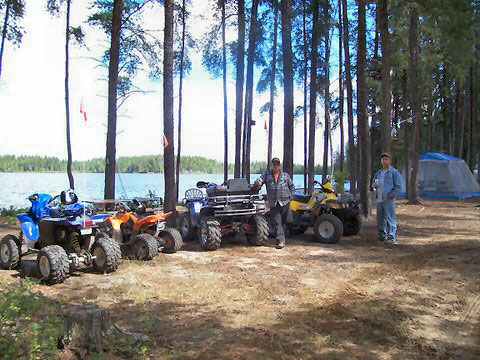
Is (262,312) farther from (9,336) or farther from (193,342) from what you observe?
(9,336)

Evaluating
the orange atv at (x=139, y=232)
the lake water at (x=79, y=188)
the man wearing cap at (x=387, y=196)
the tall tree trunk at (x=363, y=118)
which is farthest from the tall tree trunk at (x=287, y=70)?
the orange atv at (x=139, y=232)

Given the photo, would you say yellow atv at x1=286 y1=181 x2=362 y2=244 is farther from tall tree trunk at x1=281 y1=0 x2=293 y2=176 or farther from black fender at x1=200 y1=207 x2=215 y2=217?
tall tree trunk at x1=281 y1=0 x2=293 y2=176

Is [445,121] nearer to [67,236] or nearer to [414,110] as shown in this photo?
[414,110]

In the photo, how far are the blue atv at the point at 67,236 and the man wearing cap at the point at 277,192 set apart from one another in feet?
10.5

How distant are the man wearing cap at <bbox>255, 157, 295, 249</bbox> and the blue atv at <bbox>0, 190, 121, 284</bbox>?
319 cm

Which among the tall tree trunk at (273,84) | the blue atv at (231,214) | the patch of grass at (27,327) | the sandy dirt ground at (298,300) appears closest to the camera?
the patch of grass at (27,327)

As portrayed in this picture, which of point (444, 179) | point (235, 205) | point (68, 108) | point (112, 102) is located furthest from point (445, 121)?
point (235, 205)

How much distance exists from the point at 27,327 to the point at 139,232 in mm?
3646

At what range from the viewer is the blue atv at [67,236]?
6.12m

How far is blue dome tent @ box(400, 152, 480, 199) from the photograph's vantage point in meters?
19.6

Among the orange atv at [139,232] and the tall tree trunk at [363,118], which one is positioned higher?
the tall tree trunk at [363,118]

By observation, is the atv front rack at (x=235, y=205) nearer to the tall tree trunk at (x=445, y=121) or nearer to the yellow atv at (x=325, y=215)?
the yellow atv at (x=325, y=215)

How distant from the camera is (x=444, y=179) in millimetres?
19844

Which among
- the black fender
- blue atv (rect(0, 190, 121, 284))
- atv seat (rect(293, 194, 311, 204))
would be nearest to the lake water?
blue atv (rect(0, 190, 121, 284))
